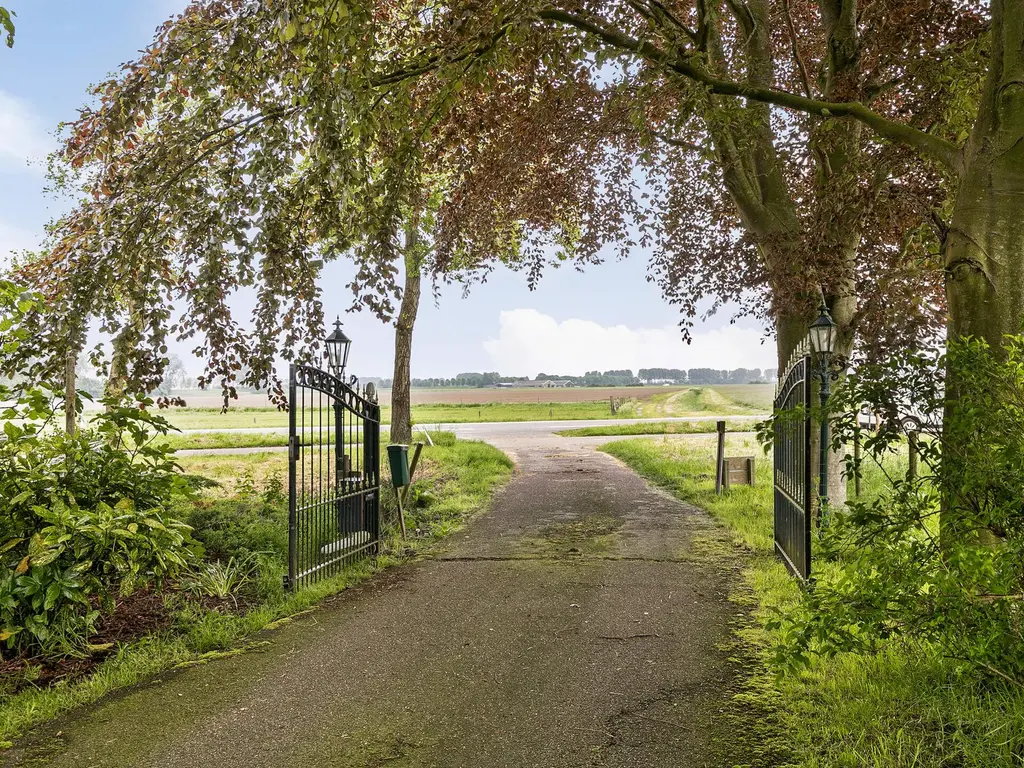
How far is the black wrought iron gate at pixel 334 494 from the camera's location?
639 cm

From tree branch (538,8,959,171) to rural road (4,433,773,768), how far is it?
14.1 feet

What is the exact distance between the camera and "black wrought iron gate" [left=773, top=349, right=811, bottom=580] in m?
5.84

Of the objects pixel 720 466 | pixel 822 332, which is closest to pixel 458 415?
pixel 720 466

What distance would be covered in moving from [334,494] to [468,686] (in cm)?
373

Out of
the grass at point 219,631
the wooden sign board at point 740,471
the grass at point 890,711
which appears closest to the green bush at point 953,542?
the grass at point 890,711

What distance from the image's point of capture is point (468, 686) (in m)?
4.39

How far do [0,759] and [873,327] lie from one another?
30.0 ft

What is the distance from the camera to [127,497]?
5.24 metres

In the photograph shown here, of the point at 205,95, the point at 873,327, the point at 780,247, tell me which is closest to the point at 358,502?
the point at 205,95

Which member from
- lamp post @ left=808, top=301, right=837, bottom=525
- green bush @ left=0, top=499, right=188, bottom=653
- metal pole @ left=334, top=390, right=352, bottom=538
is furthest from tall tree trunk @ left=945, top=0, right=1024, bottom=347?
green bush @ left=0, top=499, right=188, bottom=653

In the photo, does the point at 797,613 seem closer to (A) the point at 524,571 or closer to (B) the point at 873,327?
(A) the point at 524,571

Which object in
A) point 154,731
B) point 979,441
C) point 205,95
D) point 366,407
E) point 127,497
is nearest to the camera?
point 979,441

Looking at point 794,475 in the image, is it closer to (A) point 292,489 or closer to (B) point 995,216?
(B) point 995,216

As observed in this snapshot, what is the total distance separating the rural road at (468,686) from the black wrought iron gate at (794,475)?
70 centimetres
